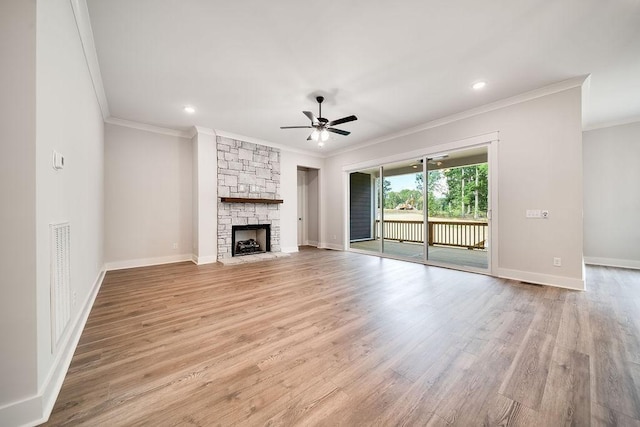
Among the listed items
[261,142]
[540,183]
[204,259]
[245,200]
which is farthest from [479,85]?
[204,259]

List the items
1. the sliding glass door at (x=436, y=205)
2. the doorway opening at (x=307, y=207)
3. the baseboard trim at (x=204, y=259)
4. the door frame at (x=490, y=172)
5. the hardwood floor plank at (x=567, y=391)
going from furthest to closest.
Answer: the doorway opening at (x=307, y=207)
the baseboard trim at (x=204, y=259)
the sliding glass door at (x=436, y=205)
the door frame at (x=490, y=172)
the hardwood floor plank at (x=567, y=391)

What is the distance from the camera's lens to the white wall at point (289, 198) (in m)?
6.43

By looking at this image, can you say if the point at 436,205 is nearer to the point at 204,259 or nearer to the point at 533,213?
the point at 533,213

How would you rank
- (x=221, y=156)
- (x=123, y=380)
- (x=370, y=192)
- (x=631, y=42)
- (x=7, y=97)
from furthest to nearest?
(x=370, y=192)
(x=221, y=156)
(x=631, y=42)
(x=123, y=380)
(x=7, y=97)

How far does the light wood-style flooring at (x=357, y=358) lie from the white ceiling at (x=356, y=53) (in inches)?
113

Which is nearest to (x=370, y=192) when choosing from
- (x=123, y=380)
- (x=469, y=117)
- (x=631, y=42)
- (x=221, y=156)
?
(x=469, y=117)

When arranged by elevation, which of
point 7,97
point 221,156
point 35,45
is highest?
point 221,156

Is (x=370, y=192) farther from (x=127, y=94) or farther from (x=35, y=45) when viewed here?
(x=35, y=45)

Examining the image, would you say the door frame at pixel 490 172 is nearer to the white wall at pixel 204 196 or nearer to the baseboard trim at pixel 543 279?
the baseboard trim at pixel 543 279

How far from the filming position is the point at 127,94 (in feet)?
11.7

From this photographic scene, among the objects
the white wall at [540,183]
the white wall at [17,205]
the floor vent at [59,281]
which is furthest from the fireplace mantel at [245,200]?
the white wall at [540,183]

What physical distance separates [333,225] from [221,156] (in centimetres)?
351

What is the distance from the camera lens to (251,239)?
6051 mm

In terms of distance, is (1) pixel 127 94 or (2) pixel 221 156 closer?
(1) pixel 127 94
